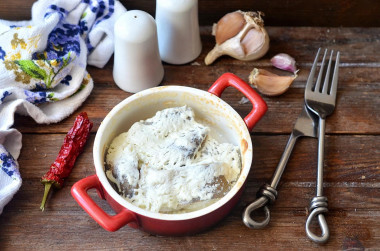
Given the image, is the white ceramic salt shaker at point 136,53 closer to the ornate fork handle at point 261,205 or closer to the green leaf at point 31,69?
the green leaf at point 31,69

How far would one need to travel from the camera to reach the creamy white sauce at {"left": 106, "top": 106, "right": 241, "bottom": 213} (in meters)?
0.83

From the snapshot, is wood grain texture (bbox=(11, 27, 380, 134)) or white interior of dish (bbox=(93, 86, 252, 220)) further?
wood grain texture (bbox=(11, 27, 380, 134))

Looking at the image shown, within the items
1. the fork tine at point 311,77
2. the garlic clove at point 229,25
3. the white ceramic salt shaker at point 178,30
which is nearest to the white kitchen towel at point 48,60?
the white ceramic salt shaker at point 178,30

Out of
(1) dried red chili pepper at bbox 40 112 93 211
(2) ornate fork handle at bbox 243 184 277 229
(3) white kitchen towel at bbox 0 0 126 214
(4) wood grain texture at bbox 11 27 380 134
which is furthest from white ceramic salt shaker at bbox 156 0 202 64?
(2) ornate fork handle at bbox 243 184 277 229

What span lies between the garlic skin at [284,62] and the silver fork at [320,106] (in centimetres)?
5

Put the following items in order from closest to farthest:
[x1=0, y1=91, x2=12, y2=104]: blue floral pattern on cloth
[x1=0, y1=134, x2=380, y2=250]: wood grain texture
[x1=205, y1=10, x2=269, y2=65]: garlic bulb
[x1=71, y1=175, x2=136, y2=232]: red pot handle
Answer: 1. [x1=71, y1=175, x2=136, y2=232]: red pot handle
2. [x1=0, y1=134, x2=380, y2=250]: wood grain texture
3. [x1=0, y1=91, x2=12, y2=104]: blue floral pattern on cloth
4. [x1=205, y1=10, x2=269, y2=65]: garlic bulb

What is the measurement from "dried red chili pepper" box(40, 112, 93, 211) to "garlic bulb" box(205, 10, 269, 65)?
36cm

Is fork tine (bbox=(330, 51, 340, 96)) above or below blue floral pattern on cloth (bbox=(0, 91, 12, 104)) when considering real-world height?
below

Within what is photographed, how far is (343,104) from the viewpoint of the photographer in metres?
1.07

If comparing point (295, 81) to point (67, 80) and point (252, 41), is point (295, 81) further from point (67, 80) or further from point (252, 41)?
point (67, 80)

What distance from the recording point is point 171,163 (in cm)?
88

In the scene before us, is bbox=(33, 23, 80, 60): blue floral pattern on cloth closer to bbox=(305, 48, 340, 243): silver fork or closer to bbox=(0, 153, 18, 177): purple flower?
bbox=(0, 153, 18, 177): purple flower

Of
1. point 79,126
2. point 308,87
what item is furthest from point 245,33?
point 79,126

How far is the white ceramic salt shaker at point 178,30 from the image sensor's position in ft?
3.45
